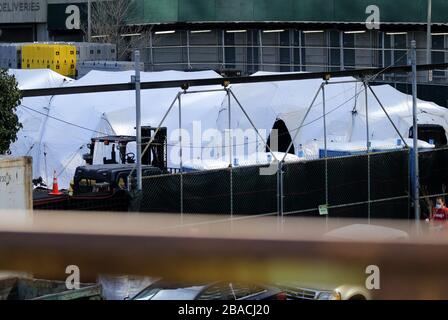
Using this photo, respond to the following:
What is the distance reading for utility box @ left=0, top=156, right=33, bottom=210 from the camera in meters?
11.9

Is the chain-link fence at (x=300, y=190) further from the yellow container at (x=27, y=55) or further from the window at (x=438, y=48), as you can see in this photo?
the window at (x=438, y=48)

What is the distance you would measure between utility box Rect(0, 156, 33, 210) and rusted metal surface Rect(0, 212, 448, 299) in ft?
34.0

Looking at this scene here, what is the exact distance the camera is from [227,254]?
1492mm

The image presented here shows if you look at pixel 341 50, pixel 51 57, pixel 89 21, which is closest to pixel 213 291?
pixel 51 57

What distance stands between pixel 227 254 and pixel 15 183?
10816mm

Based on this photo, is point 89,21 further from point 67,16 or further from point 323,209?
point 323,209

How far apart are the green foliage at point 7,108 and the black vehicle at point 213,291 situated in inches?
642

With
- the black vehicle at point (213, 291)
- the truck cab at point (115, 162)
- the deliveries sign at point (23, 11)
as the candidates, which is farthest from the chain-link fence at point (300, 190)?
the deliveries sign at point (23, 11)

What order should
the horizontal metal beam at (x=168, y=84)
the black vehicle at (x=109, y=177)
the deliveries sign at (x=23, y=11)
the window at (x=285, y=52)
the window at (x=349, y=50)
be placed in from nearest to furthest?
1. the black vehicle at (x=109, y=177)
2. the horizontal metal beam at (x=168, y=84)
3. the window at (x=285, y=52)
4. the window at (x=349, y=50)
5. the deliveries sign at (x=23, y=11)

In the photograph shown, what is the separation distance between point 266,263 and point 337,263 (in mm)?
103

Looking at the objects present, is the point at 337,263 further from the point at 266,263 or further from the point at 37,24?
the point at 37,24

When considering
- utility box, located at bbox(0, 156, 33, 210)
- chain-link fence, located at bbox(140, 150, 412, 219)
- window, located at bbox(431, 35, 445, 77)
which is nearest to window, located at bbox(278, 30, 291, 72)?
window, located at bbox(431, 35, 445, 77)

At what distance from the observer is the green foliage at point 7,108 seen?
703 inches
